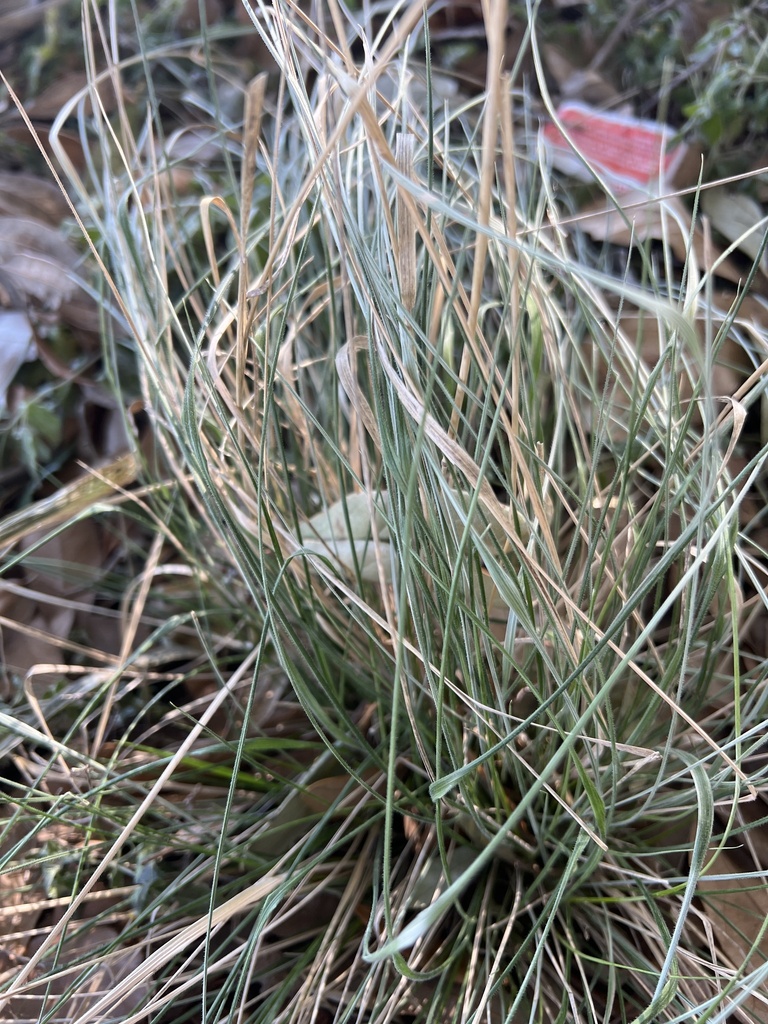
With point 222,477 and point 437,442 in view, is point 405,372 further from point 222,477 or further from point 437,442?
point 222,477

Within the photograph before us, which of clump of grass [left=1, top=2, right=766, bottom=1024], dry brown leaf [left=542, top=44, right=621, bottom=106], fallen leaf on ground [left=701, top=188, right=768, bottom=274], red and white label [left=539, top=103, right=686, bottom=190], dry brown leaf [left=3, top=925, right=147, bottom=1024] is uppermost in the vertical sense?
dry brown leaf [left=542, top=44, right=621, bottom=106]

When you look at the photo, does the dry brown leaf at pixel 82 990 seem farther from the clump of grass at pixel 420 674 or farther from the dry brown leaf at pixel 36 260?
the dry brown leaf at pixel 36 260

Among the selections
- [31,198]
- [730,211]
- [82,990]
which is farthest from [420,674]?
[31,198]

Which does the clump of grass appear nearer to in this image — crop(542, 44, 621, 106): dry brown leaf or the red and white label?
the red and white label

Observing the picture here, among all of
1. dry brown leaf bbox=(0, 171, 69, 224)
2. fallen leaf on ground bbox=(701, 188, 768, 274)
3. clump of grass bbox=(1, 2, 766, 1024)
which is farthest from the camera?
dry brown leaf bbox=(0, 171, 69, 224)

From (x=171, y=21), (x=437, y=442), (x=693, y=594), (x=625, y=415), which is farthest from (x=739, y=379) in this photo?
(x=171, y=21)

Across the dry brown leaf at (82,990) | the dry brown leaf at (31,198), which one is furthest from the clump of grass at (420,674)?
the dry brown leaf at (31,198)

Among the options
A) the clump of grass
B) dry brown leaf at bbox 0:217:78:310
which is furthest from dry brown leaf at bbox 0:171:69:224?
the clump of grass
